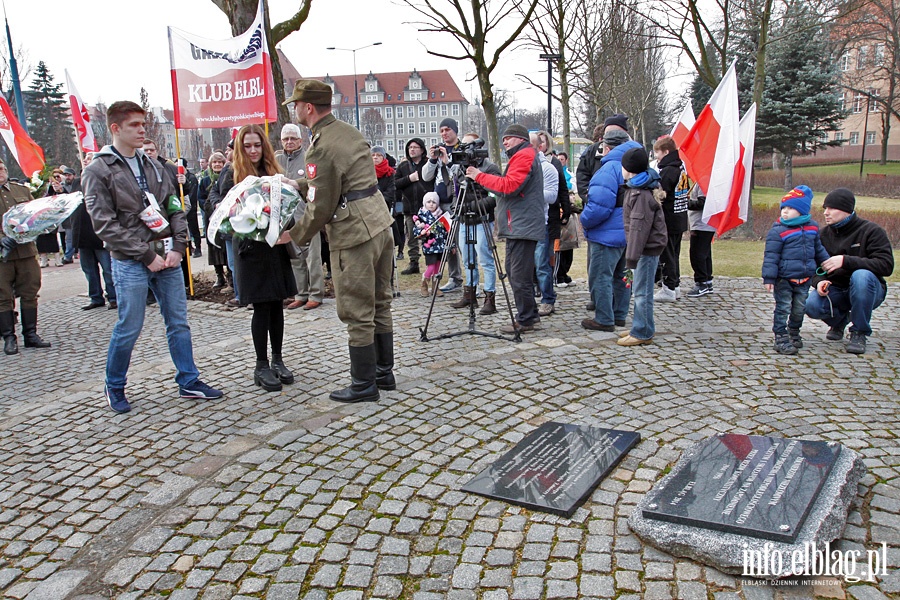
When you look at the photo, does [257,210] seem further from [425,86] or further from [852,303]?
[425,86]

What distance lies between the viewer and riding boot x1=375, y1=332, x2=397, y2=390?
5.29 m

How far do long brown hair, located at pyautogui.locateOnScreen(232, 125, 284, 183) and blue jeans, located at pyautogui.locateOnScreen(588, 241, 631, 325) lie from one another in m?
3.29

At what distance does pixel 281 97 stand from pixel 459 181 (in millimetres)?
5539

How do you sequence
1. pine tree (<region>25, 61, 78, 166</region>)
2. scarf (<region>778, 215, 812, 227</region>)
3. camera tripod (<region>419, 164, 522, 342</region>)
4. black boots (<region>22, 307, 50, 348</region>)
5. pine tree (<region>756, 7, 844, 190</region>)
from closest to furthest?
scarf (<region>778, 215, 812, 227</region>), camera tripod (<region>419, 164, 522, 342</region>), black boots (<region>22, 307, 50, 348</region>), pine tree (<region>756, 7, 844, 190</region>), pine tree (<region>25, 61, 78, 166</region>)

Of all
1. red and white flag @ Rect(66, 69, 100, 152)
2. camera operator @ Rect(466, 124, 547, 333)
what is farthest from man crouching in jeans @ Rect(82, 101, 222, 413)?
red and white flag @ Rect(66, 69, 100, 152)

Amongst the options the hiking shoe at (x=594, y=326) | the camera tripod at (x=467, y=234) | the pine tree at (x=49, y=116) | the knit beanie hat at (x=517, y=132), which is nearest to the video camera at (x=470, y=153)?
the camera tripod at (x=467, y=234)

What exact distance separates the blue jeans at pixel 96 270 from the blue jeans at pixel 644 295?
6.94m

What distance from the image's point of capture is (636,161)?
6156 millimetres

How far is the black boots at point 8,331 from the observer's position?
713 centimetres

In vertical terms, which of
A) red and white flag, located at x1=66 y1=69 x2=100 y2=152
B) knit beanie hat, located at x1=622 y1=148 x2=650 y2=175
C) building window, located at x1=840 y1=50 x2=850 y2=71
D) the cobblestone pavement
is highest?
building window, located at x1=840 y1=50 x2=850 y2=71

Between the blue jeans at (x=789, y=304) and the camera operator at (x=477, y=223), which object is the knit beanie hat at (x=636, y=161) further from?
the blue jeans at (x=789, y=304)

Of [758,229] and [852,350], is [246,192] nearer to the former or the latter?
[852,350]

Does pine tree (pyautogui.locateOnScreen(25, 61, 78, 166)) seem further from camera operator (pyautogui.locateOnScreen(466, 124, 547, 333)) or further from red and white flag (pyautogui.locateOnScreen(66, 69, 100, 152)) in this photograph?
camera operator (pyautogui.locateOnScreen(466, 124, 547, 333))

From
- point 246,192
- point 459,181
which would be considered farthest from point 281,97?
point 246,192
